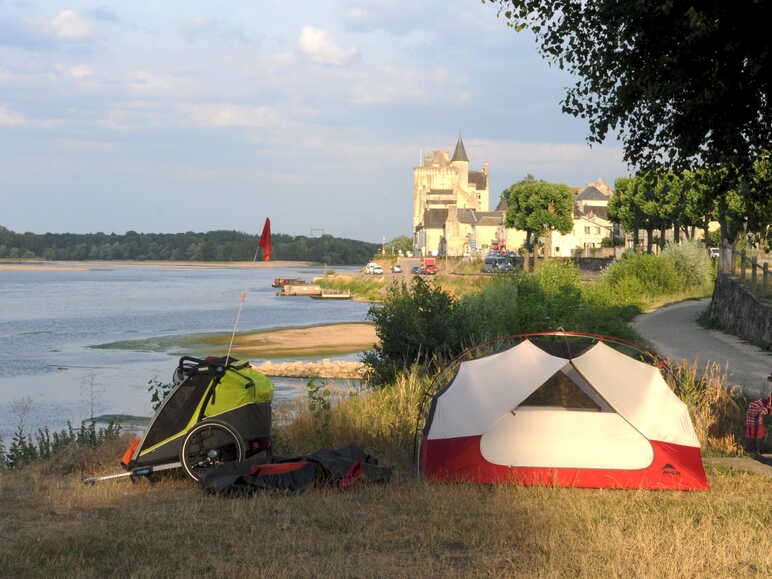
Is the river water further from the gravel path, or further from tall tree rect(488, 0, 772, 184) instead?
tall tree rect(488, 0, 772, 184)

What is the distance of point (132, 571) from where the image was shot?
20.7ft

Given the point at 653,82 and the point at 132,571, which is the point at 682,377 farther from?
the point at 132,571

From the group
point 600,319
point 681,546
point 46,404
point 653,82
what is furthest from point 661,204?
point 681,546

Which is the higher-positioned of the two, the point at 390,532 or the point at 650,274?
the point at 650,274

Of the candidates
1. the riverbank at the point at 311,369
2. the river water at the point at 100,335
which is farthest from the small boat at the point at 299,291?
the riverbank at the point at 311,369

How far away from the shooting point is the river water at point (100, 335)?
1052 inches

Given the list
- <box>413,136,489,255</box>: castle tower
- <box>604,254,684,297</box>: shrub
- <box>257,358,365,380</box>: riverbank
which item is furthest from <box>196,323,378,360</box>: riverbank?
<box>413,136,489,255</box>: castle tower

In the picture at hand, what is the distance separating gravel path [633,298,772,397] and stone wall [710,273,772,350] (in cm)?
33

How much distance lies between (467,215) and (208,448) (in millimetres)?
139731

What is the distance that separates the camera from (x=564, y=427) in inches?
388

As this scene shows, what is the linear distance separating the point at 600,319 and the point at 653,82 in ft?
44.0

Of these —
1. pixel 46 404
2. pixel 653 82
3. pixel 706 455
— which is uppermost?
pixel 653 82

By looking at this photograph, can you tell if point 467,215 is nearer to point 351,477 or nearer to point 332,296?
point 332,296

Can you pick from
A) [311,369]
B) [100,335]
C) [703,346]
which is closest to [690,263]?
[311,369]
